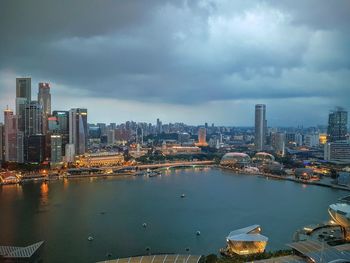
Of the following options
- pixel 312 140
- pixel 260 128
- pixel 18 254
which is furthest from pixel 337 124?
pixel 18 254

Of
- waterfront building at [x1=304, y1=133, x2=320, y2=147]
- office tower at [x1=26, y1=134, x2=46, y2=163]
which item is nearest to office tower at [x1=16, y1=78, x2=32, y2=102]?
office tower at [x1=26, y1=134, x2=46, y2=163]

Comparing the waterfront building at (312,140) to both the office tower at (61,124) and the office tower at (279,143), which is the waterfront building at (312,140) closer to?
the office tower at (279,143)

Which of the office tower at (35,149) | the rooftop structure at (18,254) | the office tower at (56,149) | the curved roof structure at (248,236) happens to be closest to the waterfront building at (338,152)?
the office tower at (56,149)

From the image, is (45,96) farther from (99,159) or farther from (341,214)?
(341,214)

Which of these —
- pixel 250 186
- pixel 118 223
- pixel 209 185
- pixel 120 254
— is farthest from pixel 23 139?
pixel 120 254

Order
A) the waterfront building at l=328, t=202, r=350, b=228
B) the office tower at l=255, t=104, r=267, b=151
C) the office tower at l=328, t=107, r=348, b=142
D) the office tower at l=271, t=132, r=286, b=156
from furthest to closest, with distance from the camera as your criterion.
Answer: the office tower at l=255, t=104, r=267, b=151, the office tower at l=271, t=132, r=286, b=156, the office tower at l=328, t=107, r=348, b=142, the waterfront building at l=328, t=202, r=350, b=228

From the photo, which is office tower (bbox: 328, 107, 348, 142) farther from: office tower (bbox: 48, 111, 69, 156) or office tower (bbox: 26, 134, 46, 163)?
office tower (bbox: 26, 134, 46, 163)
